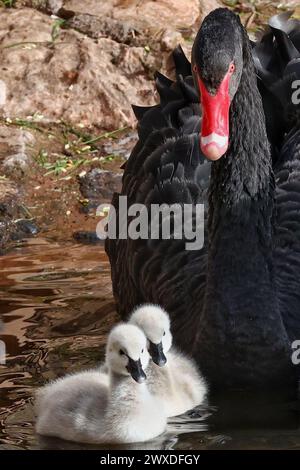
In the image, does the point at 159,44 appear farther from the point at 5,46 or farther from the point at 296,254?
the point at 296,254

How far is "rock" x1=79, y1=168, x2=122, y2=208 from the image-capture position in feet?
22.0

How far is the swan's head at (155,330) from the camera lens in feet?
13.3

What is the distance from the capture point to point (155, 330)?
407cm

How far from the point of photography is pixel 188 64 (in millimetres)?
5539

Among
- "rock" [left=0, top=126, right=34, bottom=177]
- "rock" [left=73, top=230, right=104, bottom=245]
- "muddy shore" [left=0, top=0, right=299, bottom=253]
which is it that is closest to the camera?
"rock" [left=73, top=230, right=104, bottom=245]

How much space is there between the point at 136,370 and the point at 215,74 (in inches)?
37.0

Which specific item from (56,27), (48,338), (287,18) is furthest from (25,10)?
(48,338)

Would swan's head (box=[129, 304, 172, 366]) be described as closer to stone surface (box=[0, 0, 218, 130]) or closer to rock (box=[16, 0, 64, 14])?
stone surface (box=[0, 0, 218, 130])

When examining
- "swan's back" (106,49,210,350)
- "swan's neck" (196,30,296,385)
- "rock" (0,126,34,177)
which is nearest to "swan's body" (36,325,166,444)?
"swan's neck" (196,30,296,385)

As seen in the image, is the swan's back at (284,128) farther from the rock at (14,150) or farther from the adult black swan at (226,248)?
the rock at (14,150)

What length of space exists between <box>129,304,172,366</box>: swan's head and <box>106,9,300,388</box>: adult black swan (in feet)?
0.83

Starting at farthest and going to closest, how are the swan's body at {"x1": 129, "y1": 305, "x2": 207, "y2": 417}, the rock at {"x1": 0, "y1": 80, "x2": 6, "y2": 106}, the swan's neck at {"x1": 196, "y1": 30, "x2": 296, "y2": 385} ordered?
the rock at {"x1": 0, "y1": 80, "x2": 6, "y2": 106}
the swan's neck at {"x1": 196, "y1": 30, "x2": 296, "y2": 385}
the swan's body at {"x1": 129, "y1": 305, "x2": 207, "y2": 417}

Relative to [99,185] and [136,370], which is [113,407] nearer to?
[136,370]

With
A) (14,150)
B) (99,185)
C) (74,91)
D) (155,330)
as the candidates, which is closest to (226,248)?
(155,330)
